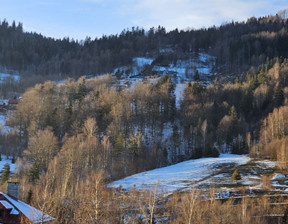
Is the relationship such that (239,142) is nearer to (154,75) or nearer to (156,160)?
(156,160)

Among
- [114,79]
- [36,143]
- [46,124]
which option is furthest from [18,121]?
[114,79]

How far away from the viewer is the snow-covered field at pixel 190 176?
40.5 metres

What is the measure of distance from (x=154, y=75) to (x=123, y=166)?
63.4m

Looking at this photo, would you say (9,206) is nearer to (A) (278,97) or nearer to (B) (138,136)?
(B) (138,136)

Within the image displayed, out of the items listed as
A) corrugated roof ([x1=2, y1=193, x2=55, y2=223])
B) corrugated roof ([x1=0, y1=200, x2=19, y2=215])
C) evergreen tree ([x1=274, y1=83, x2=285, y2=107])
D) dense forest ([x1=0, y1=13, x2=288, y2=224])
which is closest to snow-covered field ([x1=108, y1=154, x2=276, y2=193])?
dense forest ([x1=0, y1=13, x2=288, y2=224])

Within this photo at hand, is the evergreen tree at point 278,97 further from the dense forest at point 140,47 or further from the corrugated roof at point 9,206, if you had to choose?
the corrugated roof at point 9,206

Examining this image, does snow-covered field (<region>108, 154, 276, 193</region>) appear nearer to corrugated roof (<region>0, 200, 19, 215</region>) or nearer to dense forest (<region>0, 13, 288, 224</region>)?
dense forest (<region>0, 13, 288, 224</region>)

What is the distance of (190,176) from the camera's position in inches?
1813

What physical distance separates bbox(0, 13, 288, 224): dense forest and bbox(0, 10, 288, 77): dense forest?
1.64 metres

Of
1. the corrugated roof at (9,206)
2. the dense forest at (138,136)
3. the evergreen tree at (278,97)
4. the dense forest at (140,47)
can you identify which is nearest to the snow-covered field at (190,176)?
the dense forest at (138,136)

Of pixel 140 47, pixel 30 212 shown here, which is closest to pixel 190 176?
pixel 30 212

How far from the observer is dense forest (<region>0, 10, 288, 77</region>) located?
13450 centimetres

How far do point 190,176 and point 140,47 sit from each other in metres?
117

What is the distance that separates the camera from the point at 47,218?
17125 millimetres
